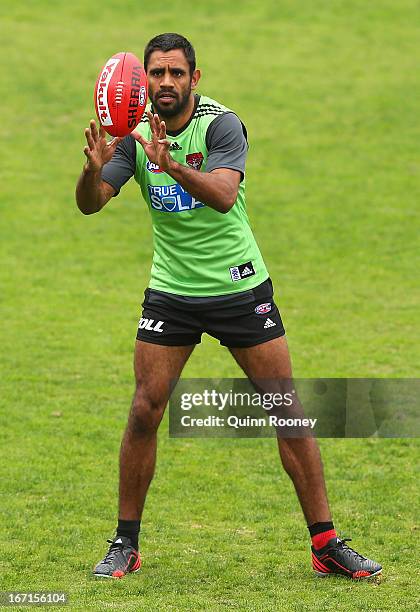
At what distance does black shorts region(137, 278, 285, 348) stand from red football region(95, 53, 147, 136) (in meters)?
1.00

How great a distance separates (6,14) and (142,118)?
20.9 metres

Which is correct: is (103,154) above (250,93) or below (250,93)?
below

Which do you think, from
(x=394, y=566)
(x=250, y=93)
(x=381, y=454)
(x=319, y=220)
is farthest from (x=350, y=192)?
(x=394, y=566)

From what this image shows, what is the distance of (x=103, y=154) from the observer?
21.1ft

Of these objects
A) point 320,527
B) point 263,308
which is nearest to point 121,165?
point 263,308

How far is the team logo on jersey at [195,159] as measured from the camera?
21.9 feet

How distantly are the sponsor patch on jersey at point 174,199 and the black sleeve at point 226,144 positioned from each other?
0.25 m

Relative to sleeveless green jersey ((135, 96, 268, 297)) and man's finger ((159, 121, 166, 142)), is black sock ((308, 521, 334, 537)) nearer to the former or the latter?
sleeveless green jersey ((135, 96, 268, 297))

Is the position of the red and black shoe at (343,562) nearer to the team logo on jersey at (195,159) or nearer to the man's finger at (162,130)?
the team logo on jersey at (195,159)

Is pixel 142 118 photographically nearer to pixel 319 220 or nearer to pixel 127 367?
pixel 127 367

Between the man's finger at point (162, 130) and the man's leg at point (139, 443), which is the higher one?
the man's finger at point (162, 130)

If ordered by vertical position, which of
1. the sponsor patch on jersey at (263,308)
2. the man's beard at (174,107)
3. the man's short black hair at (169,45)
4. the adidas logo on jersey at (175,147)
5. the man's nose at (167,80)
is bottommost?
the sponsor patch on jersey at (263,308)

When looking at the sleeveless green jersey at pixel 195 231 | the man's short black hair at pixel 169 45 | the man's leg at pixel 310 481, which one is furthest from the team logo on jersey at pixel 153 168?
the man's leg at pixel 310 481

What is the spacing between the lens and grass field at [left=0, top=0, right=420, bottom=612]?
23.5 feet
